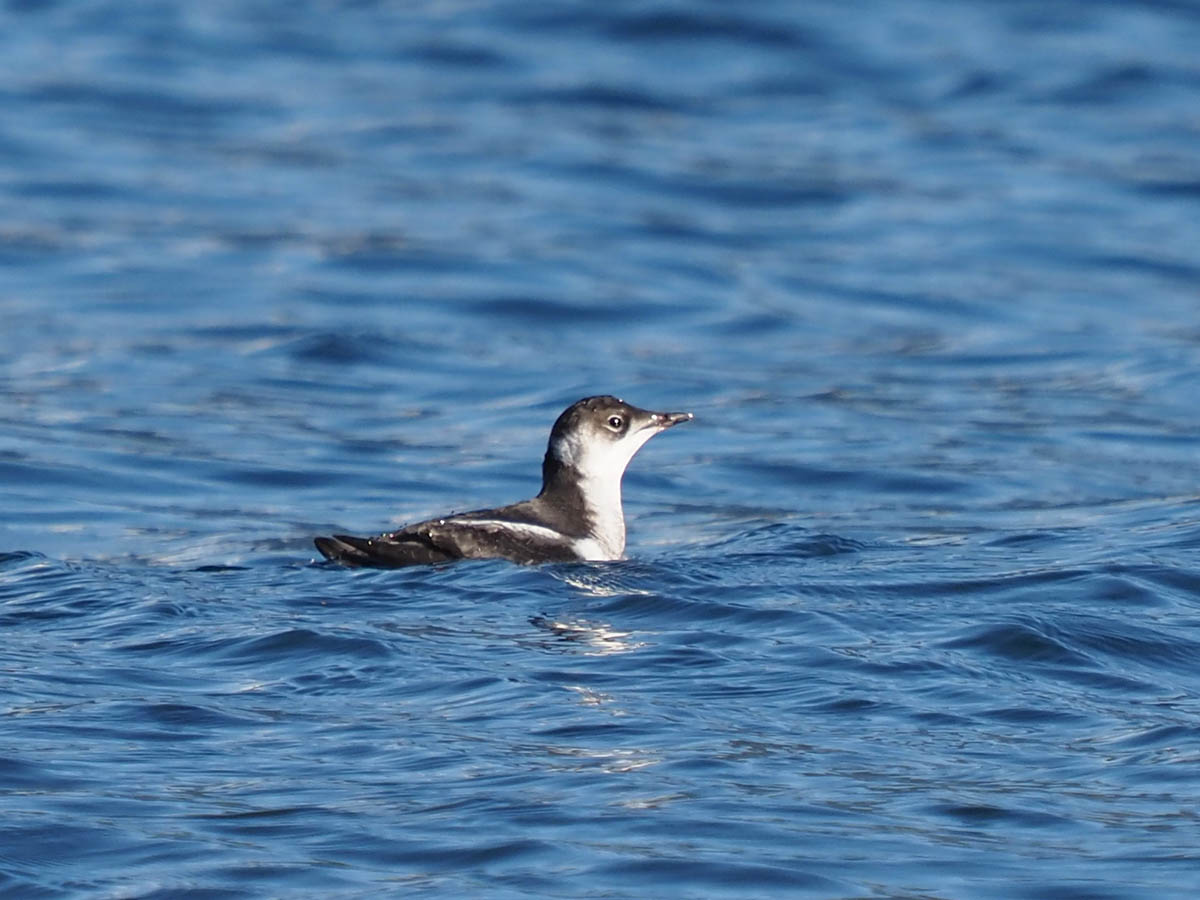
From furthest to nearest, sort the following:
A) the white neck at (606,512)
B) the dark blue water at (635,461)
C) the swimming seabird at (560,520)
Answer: the white neck at (606,512) < the swimming seabird at (560,520) < the dark blue water at (635,461)

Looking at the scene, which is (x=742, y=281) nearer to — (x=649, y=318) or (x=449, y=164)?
(x=649, y=318)

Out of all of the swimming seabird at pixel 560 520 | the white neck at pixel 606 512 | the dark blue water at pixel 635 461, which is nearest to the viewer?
the dark blue water at pixel 635 461

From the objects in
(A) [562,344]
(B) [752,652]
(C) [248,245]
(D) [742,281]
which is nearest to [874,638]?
(B) [752,652]

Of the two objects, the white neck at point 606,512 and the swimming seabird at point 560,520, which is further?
the white neck at point 606,512

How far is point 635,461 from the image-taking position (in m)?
15.2

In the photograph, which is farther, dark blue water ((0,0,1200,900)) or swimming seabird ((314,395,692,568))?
swimming seabird ((314,395,692,568))

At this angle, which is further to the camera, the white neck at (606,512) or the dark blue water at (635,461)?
the white neck at (606,512)

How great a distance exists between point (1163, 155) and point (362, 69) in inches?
400

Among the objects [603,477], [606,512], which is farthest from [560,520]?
[603,477]

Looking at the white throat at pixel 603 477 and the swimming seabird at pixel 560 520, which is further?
the white throat at pixel 603 477

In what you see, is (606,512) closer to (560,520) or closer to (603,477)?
(603,477)

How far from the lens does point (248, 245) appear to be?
2158 centimetres

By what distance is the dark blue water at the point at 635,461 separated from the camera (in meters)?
6.86

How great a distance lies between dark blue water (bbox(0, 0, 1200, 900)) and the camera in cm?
686
